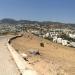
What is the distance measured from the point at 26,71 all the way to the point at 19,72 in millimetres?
318

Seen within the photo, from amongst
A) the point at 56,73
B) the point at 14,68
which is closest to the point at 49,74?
the point at 56,73

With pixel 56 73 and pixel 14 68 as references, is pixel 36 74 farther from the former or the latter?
pixel 14 68

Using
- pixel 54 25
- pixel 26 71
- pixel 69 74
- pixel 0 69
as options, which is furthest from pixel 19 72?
pixel 54 25

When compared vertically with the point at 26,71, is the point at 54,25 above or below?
below

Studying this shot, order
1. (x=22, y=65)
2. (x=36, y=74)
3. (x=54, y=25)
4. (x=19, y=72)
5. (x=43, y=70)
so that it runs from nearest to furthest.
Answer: (x=36, y=74) < (x=19, y=72) < (x=43, y=70) < (x=22, y=65) < (x=54, y=25)

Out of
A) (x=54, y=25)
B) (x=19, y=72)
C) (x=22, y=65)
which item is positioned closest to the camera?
(x=19, y=72)

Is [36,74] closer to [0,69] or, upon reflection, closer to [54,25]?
[0,69]

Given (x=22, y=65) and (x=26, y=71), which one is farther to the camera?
(x=22, y=65)

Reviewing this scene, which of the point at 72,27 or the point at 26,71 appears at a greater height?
the point at 26,71

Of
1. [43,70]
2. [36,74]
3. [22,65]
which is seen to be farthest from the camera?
[22,65]

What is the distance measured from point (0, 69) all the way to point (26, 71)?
1393 mm

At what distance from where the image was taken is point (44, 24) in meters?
197

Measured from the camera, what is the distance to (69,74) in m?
13.3

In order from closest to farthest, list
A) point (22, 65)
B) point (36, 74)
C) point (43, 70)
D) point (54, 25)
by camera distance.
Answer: point (36, 74) → point (43, 70) → point (22, 65) → point (54, 25)
